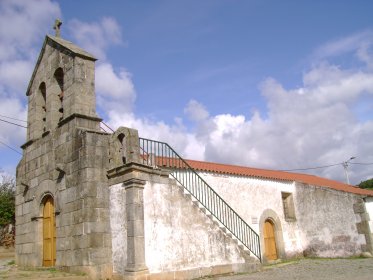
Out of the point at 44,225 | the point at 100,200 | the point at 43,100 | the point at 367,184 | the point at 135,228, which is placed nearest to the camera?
the point at 135,228

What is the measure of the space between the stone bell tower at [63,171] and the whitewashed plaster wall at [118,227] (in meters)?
0.15

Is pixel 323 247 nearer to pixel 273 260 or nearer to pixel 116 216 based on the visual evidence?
pixel 273 260

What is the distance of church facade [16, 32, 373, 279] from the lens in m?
8.96

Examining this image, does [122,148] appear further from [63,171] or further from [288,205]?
[288,205]

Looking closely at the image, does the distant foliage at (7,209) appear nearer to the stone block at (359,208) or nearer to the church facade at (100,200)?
the church facade at (100,200)

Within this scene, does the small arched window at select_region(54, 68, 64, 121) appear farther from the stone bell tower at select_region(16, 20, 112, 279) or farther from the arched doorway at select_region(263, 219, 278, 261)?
the arched doorway at select_region(263, 219, 278, 261)

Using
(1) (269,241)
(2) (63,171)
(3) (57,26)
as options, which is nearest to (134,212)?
(2) (63,171)

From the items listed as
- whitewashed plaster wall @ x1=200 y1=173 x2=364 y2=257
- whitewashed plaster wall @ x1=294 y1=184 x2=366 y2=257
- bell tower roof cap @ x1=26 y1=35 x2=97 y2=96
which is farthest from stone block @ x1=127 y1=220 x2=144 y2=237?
whitewashed plaster wall @ x1=294 y1=184 x2=366 y2=257

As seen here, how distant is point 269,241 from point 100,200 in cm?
851

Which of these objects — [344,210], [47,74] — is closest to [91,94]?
[47,74]

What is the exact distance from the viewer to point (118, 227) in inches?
358

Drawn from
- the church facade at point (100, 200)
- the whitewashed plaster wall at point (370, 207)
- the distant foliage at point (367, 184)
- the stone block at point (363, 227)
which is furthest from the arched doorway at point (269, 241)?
the distant foliage at point (367, 184)

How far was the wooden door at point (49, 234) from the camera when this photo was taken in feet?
33.7

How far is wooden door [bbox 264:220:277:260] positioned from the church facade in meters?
2.08
